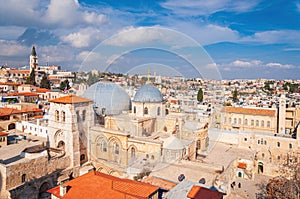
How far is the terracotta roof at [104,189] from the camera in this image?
270 inches

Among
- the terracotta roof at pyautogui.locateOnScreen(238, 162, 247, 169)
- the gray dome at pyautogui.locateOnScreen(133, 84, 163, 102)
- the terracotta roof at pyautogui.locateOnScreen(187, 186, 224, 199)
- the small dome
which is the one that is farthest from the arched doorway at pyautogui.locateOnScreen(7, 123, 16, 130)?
the terracotta roof at pyautogui.locateOnScreen(238, 162, 247, 169)

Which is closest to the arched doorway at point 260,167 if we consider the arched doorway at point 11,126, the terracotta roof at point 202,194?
the terracotta roof at point 202,194

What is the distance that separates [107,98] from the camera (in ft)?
44.9

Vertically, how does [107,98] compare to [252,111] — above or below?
above

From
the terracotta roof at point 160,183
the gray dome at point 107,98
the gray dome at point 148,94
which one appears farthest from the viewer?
the gray dome at point 107,98

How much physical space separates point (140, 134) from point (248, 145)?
9.36 metres

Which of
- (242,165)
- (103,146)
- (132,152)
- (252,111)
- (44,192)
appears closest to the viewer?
(44,192)

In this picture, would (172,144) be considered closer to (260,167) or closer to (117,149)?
(117,149)

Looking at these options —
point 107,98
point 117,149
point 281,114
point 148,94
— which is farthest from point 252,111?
point 117,149

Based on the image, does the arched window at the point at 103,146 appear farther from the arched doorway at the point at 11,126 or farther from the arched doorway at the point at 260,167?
the arched doorway at the point at 11,126

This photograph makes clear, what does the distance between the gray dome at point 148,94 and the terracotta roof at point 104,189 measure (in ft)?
20.3

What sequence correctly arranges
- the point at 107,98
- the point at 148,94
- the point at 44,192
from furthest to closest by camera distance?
1. the point at 107,98
2. the point at 148,94
3. the point at 44,192

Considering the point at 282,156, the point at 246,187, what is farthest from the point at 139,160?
the point at 282,156

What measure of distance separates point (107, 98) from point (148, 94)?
2.40m
